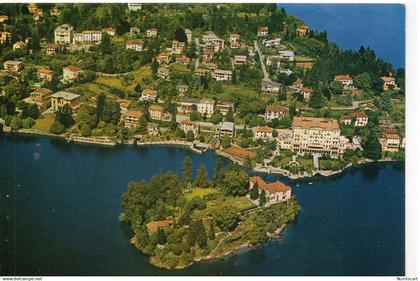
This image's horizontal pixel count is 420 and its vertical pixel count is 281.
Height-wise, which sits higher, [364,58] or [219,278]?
[364,58]

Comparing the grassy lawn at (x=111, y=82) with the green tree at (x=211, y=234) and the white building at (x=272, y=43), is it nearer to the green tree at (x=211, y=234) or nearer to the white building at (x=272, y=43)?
the white building at (x=272, y=43)

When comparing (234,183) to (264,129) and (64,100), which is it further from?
(64,100)

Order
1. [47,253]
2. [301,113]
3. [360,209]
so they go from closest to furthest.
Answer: [47,253]
[360,209]
[301,113]

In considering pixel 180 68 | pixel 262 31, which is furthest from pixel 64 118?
pixel 262 31

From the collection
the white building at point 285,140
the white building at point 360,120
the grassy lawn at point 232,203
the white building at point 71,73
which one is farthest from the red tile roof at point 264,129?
the white building at point 71,73

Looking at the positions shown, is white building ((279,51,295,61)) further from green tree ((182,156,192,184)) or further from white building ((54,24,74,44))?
green tree ((182,156,192,184))

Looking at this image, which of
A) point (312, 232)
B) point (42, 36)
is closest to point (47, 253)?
point (312, 232)

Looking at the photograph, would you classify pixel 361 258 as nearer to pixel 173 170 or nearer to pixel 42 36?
pixel 173 170
